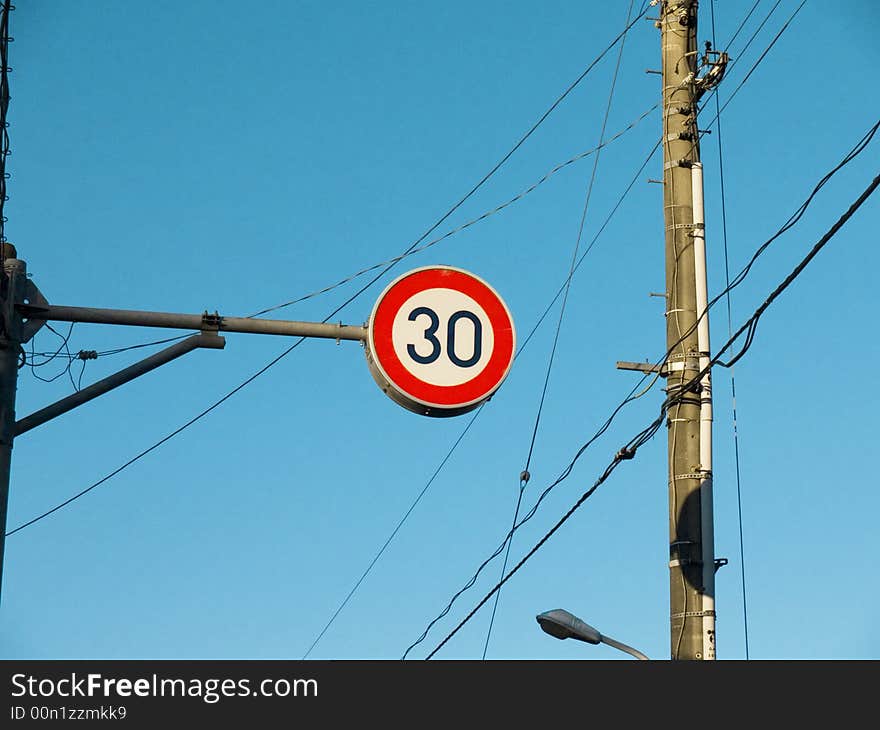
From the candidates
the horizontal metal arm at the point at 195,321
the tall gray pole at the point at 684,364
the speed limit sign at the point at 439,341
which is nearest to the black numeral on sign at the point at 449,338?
the speed limit sign at the point at 439,341

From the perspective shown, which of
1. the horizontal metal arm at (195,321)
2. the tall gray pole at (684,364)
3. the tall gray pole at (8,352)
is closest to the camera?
the tall gray pole at (8,352)

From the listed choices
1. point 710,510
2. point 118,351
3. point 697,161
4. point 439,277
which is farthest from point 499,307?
point 697,161

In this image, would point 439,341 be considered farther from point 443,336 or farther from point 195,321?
point 195,321

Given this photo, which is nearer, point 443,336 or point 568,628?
point 443,336

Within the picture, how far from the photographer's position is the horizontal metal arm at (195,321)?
7.38 metres

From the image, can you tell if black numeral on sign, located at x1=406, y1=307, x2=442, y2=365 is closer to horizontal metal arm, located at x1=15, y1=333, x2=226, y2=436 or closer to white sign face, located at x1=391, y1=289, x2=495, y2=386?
white sign face, located at x1=391, y1=289, x2=495, y2=386

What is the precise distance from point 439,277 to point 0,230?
8.69ft

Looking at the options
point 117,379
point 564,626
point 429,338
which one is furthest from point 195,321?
point 564,626

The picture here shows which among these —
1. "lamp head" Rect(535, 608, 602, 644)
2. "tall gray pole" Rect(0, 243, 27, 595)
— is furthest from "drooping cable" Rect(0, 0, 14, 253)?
"lamp head" Rect(535, 608, 602, 644)

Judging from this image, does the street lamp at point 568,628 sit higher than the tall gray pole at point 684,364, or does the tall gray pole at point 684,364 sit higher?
the tall gray pole at point 684,364

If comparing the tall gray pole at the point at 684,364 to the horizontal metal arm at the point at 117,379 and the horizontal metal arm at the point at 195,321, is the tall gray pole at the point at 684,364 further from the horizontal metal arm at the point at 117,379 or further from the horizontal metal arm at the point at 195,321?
the horizontal metal arm at the point at 117,379

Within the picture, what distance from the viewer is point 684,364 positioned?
40.2ft

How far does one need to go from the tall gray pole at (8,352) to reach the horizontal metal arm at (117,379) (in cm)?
11

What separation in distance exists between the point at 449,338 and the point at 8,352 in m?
2.42
